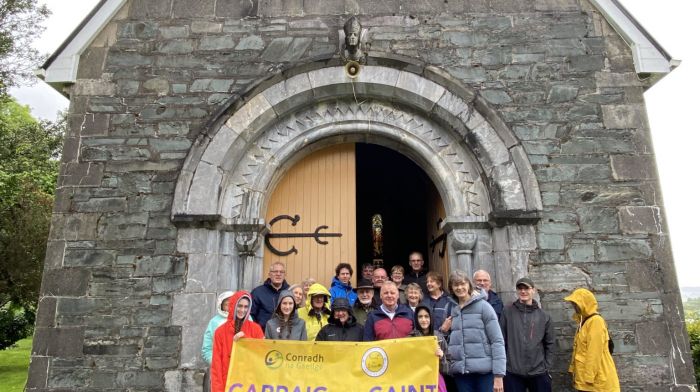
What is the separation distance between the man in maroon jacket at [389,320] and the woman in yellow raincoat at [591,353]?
1.41 m

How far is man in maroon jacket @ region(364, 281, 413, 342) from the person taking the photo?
11.3ft

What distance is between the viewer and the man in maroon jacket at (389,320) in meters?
3.46

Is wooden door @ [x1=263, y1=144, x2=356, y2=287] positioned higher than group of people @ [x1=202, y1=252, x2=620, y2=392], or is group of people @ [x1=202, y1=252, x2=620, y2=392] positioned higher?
wooden door @ [x1=263, y1=144, x2=356, y2=287]

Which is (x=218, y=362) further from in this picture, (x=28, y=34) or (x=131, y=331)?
(x=28, y=34)

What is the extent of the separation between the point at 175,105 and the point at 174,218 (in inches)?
48.8

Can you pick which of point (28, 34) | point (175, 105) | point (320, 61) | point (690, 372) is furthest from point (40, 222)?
point (690, 372)

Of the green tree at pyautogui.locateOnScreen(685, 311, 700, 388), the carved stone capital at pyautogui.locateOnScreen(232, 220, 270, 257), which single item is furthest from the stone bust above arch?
the green tree at pyautogui.locateOnScreen(685, 311, 700, 388)

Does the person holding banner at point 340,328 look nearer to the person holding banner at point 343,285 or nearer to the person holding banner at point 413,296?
the person holding banner at point 413,296

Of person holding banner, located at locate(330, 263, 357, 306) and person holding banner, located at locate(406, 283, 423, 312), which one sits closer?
person holding banner, located at locate(406, 283, 423, 312)

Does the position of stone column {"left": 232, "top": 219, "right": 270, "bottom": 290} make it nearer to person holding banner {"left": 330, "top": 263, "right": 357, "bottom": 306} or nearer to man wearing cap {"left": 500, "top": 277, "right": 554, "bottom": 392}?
person holding banner {"left": 330, "top": 263, "right": 357, "bottom": 306}

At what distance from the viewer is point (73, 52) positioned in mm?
4945

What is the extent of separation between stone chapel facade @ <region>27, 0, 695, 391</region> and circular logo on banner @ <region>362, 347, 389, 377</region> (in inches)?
62.1

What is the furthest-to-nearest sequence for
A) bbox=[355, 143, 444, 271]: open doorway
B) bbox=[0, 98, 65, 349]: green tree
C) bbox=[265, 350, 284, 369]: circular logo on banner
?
bbox=[0, 98, 65, 349]: green tree < bbox=[355, 143, 444, 271]: open doorway < bbox=[265, 350, 284, 369]: circular logo on banner

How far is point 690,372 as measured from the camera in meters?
4.07
